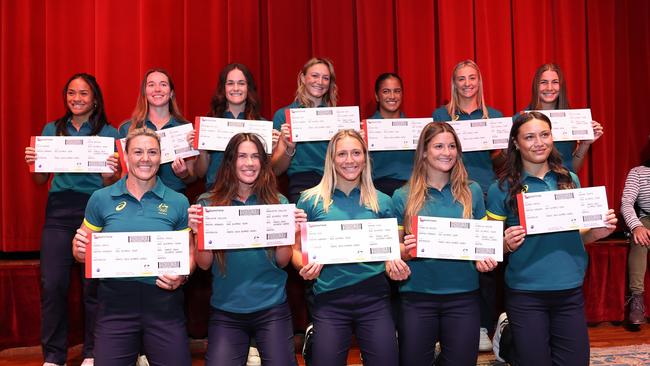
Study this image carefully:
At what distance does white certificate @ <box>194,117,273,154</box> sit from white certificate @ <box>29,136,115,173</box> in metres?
0.71

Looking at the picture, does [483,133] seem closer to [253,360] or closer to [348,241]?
[348,241]

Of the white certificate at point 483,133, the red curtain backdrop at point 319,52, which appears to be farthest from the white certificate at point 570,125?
the red curtain backdrop at point 319,52

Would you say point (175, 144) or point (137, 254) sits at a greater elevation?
point (175, 144)

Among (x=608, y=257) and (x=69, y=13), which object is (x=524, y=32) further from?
(x=69, y=13)

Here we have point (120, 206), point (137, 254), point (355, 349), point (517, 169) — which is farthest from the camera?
point (355, 349)

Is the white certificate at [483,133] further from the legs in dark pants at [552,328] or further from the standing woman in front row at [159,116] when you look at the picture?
the standing woman in front row at [159,116]

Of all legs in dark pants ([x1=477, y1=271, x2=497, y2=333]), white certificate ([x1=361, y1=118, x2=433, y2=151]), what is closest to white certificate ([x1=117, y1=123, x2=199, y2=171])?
white certificate ([x1=361, y1=118, x2=433, y2=151])

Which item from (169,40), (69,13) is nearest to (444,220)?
(169,40)

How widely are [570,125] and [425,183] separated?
1.58m

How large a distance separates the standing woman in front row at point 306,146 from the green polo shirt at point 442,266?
97 centimetres

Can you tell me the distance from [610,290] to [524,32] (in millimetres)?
2654

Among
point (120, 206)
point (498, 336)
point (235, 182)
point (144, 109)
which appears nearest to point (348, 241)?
point (235, 182)

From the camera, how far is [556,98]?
15.3 feet

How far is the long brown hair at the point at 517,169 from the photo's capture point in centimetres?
354
